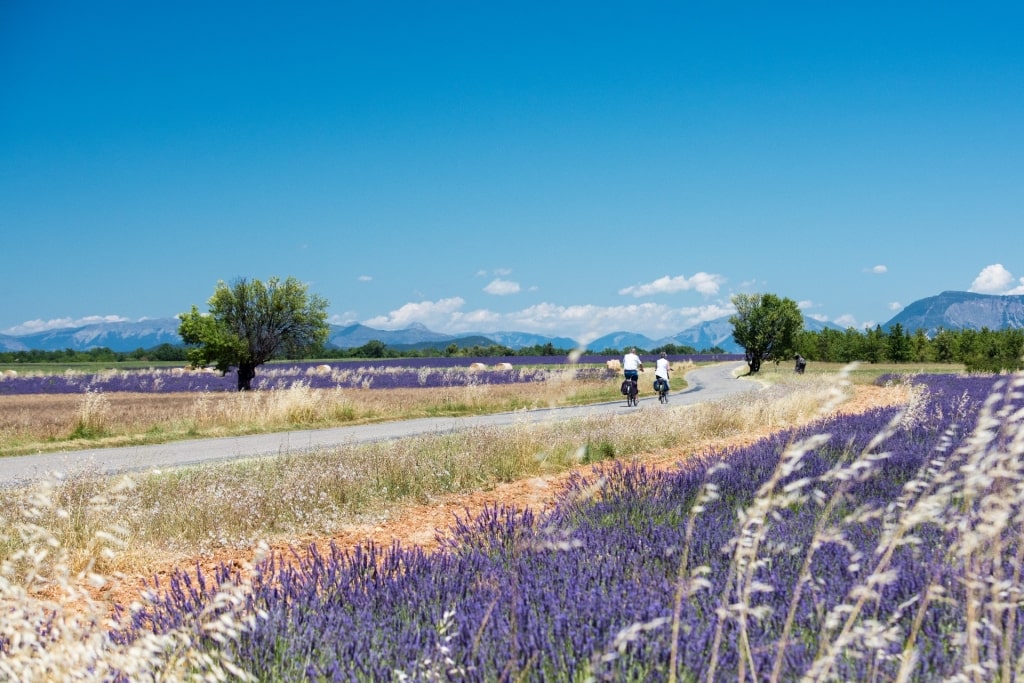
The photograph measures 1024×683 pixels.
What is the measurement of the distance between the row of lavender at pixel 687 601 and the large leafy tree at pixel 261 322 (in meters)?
31.3

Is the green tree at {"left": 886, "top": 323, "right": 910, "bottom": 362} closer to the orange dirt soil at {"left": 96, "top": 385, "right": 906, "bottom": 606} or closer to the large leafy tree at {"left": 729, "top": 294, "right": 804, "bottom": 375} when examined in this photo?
the large leafy tree at {"left": 729, "top": 294, "right": 804, "bottom": 375}

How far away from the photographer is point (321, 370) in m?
56.8

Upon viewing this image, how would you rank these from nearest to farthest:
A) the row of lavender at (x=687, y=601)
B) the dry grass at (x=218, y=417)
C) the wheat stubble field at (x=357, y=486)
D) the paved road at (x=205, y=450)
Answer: the row of lavender at (x=687, y=601), the wheat stubble field at (x=357, y=486), the paved road at (x=205, y=450), the dry grass at (x=218, y=417)

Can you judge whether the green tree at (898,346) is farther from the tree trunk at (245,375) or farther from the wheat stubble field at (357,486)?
the wheat stubble field at (357,486)

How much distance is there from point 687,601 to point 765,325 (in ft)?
221

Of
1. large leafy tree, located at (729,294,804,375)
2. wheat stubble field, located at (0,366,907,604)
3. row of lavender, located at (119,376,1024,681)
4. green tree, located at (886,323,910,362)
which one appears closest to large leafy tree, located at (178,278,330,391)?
wheat stubble field, located at (0,366,907,604)

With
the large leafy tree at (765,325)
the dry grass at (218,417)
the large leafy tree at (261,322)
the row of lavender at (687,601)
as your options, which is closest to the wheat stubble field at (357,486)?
the dry grass at (218,417)

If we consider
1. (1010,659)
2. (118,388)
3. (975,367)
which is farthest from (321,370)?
(1010,659)

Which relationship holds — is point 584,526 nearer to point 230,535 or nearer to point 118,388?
point 230,535

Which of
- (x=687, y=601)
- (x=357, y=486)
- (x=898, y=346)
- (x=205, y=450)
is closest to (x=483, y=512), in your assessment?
(x=687, y=601)

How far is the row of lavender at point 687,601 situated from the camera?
223 cm

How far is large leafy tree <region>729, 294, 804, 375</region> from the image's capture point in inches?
2618

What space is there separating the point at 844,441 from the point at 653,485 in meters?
3.84

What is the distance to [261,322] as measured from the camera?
112ft
